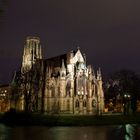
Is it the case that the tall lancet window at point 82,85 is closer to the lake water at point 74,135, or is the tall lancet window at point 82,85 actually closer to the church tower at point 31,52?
the church tower at point 31,52

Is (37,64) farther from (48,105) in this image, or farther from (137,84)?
(137,84)

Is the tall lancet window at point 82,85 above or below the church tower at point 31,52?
below

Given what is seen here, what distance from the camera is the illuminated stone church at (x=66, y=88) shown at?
9575 centimetres

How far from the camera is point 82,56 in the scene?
4326 inches

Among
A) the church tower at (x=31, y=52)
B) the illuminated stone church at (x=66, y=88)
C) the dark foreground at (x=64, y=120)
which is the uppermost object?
the church tower at (x=31, y=52)

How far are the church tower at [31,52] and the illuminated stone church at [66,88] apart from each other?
14790 millimetres

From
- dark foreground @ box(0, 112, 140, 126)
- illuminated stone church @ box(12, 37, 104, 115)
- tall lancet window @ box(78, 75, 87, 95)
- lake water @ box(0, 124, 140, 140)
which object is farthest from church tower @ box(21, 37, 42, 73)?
lake water @ box(0, 124, 140, 140)

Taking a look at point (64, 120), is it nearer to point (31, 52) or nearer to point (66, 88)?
point (66, 88)

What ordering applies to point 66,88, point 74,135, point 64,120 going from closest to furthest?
point 74,135
point 64,120
point 66,88

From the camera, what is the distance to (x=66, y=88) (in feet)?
326

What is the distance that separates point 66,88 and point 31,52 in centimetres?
3262

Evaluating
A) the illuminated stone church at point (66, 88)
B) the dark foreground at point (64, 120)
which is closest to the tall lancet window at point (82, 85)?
the illuminated stone church at point (66, 88)

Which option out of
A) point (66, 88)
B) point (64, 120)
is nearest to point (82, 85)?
point (66, 88)

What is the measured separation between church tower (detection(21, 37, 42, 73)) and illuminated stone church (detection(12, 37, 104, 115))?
48.5 ft
